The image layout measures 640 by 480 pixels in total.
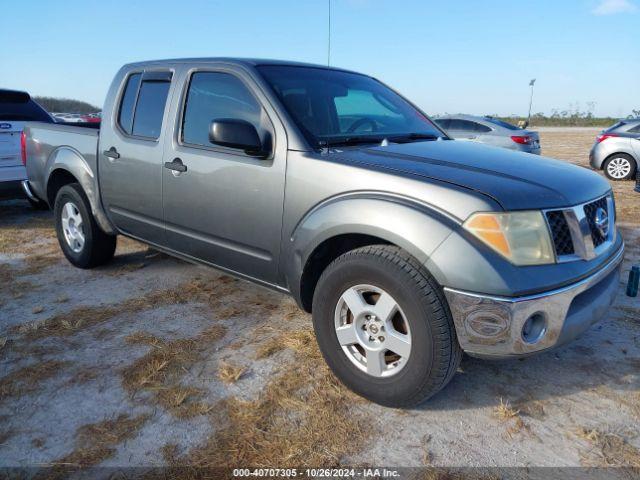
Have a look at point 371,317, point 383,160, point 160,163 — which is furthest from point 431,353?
point 160,163

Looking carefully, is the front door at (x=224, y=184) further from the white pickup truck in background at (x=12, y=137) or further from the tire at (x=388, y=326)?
the white pickup truck in background at (x=12, y=137)

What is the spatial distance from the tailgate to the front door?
409cm

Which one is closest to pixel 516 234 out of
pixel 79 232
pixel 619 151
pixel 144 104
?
pixel 144 104

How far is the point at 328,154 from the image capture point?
266cm

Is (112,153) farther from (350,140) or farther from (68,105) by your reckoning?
(68,105)

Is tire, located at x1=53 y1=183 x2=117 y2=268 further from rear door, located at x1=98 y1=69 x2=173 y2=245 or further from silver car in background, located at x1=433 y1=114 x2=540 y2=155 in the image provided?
silver car in background, located at x1=433 y1=114 x2=540 y2=155

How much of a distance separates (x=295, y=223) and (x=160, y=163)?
129 centimetres

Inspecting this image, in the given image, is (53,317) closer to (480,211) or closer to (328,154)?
(328,154)

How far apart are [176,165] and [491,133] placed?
8360 mm

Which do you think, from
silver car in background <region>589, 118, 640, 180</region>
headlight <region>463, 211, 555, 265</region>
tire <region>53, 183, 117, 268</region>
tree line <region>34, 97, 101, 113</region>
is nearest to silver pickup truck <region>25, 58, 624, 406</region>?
headlight <region>463, 211, 555, 265</region>

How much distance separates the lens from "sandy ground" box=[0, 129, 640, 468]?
213 centimetres

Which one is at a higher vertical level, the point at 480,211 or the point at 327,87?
the point at 327,87

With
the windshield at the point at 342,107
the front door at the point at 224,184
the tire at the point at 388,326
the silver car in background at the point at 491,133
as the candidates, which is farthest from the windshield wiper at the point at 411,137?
the silver car in background at the point at 491,133

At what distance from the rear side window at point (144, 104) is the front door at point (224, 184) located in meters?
0.26
